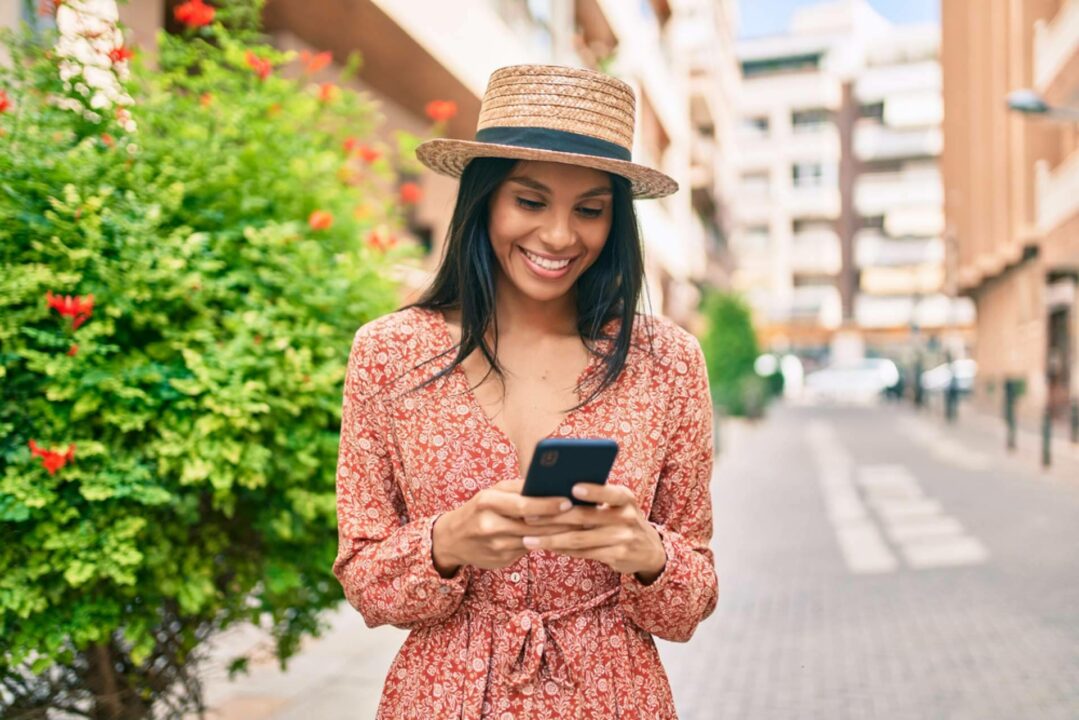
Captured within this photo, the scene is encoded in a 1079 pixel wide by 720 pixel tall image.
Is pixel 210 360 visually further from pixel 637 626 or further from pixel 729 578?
pixel 729 578

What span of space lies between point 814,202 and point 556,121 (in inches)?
2443

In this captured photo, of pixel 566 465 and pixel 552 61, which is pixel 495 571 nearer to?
pixel 566 465

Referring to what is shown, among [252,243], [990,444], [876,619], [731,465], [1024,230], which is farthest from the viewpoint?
[1024,230]

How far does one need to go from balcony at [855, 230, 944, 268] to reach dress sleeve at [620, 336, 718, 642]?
201 feet

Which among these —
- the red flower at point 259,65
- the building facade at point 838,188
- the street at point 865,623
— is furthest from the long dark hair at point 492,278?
the building facade at point 838,188

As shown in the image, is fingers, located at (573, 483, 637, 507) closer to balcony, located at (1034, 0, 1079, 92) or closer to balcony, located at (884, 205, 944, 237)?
balcony, located at (1034, 0, 1079, 92)

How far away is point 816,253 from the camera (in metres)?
60.9

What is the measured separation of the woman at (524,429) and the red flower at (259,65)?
1.92m

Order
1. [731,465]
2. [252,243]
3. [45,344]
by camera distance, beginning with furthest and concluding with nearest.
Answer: [731,465], [252,243], [45,344]

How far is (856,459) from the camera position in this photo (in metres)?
18.1

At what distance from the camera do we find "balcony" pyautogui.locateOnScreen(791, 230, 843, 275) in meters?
60.6

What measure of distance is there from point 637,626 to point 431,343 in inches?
24.7

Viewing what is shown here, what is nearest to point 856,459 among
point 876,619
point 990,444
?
point 990,444

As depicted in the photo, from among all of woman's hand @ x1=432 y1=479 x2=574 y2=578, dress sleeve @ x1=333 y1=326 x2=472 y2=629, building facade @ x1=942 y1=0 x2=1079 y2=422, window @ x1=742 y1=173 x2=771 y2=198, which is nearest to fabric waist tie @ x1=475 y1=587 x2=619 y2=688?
dress sleeve @ x1=333 y1=326 x2=472 y2=629
